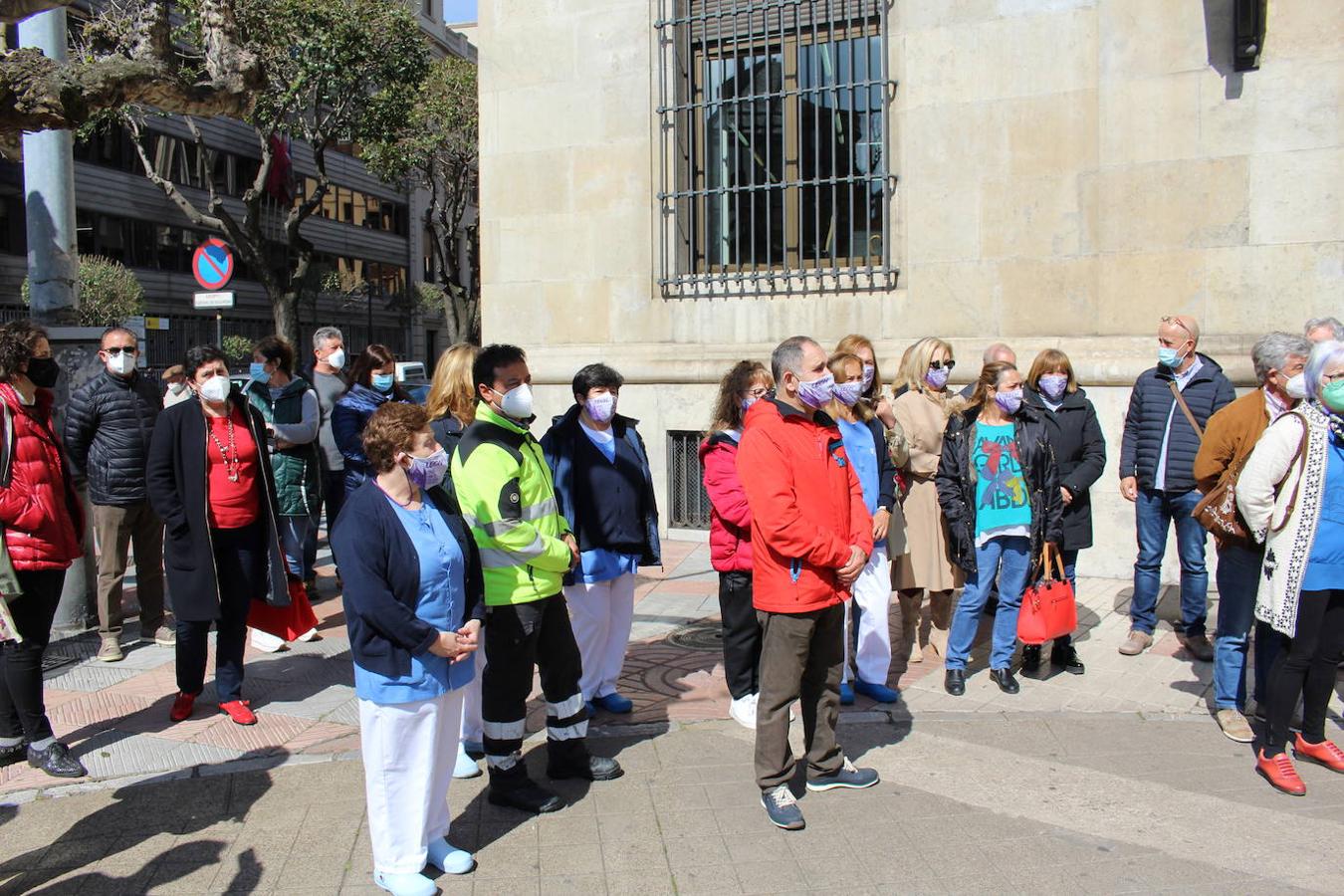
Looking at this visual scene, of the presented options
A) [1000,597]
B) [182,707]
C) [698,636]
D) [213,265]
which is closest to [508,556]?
[182,707]

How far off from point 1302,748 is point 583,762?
10.4ft

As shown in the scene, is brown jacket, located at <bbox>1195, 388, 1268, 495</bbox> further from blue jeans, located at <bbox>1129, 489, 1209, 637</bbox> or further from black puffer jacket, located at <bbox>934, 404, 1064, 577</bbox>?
blue jeans, located at <bbox>1129, 489, 1209, 637</bbox>

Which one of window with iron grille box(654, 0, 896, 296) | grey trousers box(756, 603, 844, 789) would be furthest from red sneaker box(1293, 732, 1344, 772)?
window with iron grille box(654, 0, 896, 296)

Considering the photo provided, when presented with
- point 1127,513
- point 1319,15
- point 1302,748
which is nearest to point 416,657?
Answer: point 1302,748

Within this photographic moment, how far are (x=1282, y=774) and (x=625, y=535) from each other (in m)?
2.96

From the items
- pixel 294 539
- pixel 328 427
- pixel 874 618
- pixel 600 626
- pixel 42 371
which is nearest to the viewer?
pixel 42 371

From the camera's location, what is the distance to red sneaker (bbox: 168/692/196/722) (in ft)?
19.4

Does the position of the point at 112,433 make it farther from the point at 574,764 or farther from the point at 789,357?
the point at 789,357

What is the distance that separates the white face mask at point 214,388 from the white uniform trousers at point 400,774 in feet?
8.57

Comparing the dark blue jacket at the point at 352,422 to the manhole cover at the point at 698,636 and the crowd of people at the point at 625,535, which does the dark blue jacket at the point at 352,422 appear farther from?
the manhole cover at the point at 698,636

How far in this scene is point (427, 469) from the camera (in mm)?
3980

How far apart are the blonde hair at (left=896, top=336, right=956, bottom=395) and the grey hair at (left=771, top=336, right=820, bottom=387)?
205 centimetres

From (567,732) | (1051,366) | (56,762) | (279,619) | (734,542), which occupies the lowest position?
(56,762)

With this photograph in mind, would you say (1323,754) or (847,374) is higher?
(847,374)
